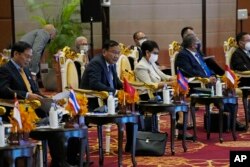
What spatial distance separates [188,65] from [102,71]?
1.91 meters

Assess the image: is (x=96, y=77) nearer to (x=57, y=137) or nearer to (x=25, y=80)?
(x=25, y=80)

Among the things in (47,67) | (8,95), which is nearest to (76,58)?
(8,95)

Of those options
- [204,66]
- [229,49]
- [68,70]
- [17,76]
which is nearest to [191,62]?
[204,66]

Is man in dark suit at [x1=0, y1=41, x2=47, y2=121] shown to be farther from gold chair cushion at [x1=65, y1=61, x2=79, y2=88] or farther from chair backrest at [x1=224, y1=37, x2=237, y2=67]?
chair backrest at [x1=224, y1=37, x2=237, y2=67]

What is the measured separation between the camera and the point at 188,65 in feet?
30.4

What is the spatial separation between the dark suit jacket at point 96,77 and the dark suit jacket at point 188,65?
168 centimetres

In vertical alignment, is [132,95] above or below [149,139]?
above

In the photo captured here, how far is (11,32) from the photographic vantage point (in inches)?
606

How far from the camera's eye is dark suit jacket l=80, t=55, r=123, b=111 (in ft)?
25.0

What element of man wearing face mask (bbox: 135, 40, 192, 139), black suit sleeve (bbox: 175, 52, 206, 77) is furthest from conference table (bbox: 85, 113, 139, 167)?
black suit sleeve (bbox: 175, 52, 206, 77)

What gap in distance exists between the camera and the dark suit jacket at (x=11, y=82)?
6906 mm

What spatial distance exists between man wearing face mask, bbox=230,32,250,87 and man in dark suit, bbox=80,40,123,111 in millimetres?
2617

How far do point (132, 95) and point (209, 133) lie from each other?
2.12m

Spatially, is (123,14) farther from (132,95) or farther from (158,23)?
(132,95)
